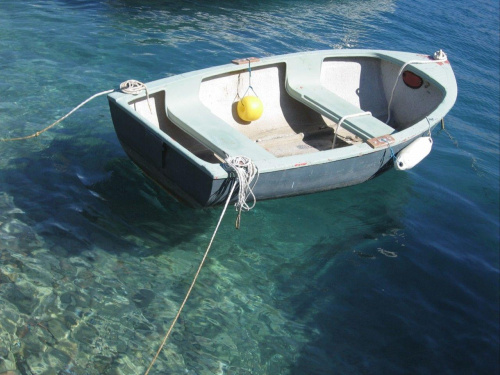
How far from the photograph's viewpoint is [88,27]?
1198 cm

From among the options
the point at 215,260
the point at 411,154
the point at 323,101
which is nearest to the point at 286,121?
the point at 323,101

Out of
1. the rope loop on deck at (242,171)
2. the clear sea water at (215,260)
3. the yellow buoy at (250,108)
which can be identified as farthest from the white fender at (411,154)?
the rope loop on deck at (242,171)

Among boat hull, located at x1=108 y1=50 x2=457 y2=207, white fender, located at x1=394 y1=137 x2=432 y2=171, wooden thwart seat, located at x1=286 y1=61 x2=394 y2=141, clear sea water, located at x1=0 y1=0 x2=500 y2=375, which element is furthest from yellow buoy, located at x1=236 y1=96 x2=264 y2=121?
white fender, located at x1=394 y1=137 x2=432 y2=171

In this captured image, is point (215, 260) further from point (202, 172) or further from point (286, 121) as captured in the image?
point (286, 121)

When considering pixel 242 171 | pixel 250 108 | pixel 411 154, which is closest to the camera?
pixel 242 171

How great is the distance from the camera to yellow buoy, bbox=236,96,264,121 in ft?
27.1

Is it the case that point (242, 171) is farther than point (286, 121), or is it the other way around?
point (286, 121)

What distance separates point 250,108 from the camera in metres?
8.26

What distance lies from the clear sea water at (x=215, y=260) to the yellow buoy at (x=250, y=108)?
1386 mm

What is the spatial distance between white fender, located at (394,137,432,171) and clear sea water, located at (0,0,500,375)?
805 millimetres

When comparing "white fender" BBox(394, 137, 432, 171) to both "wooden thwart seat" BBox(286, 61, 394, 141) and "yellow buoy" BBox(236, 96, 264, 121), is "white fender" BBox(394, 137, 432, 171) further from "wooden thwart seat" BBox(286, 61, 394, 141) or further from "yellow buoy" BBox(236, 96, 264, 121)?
"yellow buoy" BBox(236, 96, 264, 121)

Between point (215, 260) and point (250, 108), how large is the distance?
2564 mm

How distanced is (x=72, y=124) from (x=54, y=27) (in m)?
3.93

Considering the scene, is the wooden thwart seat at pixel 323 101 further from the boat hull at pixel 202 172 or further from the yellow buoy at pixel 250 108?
the yellow buoy at pixel 250 108
